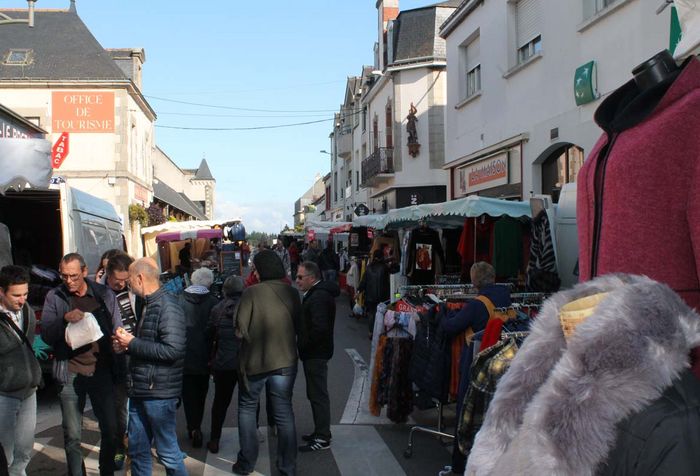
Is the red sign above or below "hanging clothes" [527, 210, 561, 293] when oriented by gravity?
above

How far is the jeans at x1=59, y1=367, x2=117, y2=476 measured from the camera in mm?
4715

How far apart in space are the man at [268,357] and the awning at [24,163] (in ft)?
9.54

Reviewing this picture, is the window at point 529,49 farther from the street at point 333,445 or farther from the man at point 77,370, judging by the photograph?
the man at point 77,370

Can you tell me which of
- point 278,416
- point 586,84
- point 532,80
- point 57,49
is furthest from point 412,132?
point 278,416

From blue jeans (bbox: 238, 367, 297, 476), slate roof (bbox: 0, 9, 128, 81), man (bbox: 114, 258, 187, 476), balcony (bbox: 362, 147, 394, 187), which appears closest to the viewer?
man (bbox: 114, 258, 187, 476)

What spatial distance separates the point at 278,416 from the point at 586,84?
7.84 m

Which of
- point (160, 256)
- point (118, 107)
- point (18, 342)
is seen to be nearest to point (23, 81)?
point (118, 107)

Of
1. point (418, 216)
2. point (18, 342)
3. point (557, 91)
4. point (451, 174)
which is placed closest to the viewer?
point (18, 342)

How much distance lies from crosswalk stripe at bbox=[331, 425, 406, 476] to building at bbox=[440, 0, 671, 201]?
5.02m

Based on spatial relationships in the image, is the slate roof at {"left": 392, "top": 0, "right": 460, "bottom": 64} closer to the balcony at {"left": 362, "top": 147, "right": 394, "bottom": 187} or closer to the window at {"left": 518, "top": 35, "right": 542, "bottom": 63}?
the balcony at {"left": 362, "top": 147, "right": 394, "bottom": 187}

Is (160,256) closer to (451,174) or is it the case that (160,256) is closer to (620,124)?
(451,174)

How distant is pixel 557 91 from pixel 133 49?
25420mm

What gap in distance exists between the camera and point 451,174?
1755cm

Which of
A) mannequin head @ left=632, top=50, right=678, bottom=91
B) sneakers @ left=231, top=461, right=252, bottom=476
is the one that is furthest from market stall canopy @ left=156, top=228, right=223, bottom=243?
mannequin head @ left=632, top=50, right=678, bottom=91
